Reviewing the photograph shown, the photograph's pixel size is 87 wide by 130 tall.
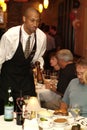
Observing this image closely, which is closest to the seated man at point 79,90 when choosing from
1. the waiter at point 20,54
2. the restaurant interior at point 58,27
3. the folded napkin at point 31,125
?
the restaurant interior at point 58,27

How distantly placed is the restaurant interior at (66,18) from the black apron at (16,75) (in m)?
4.67

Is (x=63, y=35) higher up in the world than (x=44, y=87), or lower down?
higher up

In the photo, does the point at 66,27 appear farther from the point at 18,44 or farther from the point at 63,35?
the point at 18,44

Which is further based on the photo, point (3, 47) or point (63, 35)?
point (63, 35)

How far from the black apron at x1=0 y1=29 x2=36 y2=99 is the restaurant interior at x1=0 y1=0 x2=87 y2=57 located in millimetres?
4671

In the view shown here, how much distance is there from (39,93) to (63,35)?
8.09 meters

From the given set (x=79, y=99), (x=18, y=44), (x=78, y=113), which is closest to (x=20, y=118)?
(x=78, y=113)

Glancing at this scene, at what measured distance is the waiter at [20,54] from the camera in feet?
12.1

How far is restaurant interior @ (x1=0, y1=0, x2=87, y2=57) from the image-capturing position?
9.37m

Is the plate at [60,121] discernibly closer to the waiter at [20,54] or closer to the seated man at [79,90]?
the seated man at [79,90]

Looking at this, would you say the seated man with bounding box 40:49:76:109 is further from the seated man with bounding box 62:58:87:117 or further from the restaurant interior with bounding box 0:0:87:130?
the seated man with bounding box 62:58:87:117

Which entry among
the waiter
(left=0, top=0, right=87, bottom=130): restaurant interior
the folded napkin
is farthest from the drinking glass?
the folded napkin

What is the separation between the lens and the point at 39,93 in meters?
4.51

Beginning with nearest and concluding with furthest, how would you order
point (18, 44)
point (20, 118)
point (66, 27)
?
1. point (20, 118)
2. point (18, 44)
3. point (66, 27)
